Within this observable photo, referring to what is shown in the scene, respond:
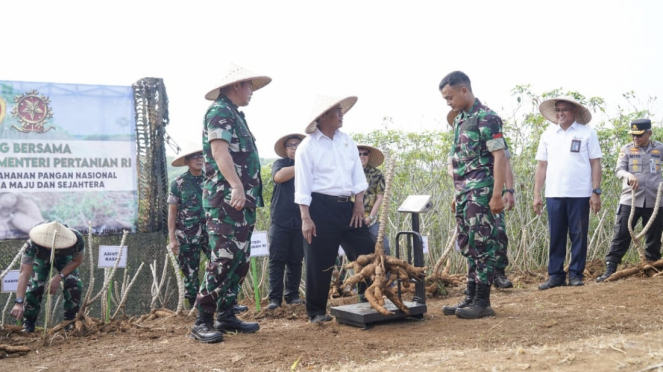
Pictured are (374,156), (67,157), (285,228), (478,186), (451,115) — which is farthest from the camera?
(67,157)

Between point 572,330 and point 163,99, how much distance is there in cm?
544

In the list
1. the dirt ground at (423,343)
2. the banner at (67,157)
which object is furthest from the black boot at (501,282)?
the banner at (67,157)

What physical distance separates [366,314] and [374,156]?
97.0 inches

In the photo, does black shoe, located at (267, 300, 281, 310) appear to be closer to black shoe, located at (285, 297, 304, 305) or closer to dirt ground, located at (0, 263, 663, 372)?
black shoe, located at (285, 297, 304, 305)

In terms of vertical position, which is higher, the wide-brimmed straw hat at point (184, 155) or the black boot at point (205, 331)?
the wide-brimmed straw hat at point (184, 155)

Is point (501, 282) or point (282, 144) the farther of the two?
point (501, 282)

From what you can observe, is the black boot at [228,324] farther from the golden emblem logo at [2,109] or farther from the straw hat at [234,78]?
the golden emblem logo at [2,109]

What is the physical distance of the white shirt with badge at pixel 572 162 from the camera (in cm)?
547

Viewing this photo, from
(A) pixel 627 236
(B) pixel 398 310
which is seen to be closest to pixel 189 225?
(B) pixel 398 310

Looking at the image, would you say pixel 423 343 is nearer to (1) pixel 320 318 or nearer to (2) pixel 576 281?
(1) pixel 320 318

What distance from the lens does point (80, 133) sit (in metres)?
6.90

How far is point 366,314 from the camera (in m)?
3.97

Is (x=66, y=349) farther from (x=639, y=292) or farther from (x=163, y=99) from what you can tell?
(x=639, y=292)

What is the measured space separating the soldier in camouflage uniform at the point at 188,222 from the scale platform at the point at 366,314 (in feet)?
7.12
